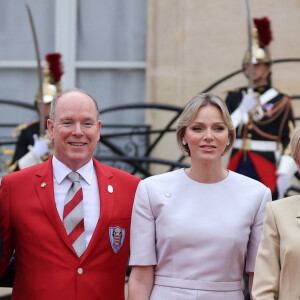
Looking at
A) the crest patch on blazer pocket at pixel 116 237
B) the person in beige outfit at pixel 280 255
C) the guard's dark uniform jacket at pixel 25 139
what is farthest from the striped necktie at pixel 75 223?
the guard's dark uniform jacket at pixel 25 139

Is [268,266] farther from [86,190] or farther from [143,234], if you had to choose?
[86,190]

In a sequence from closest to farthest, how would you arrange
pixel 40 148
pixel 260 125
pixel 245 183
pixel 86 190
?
pixel 245 183, pixel 86 190, pixel 260 125, pixel 40 148

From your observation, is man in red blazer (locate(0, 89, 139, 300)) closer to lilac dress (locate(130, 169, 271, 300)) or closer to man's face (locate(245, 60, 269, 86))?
lilac dress (locate(130, 169, 271, 300))

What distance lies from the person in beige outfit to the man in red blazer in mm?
688

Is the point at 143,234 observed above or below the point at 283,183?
above

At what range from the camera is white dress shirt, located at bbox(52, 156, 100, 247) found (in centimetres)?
317

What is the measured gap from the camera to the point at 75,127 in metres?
3.19

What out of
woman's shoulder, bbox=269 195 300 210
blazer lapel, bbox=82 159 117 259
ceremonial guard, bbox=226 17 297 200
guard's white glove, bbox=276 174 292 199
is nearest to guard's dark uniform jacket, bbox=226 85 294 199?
ceremonial guard, bbox=226 17 297 200

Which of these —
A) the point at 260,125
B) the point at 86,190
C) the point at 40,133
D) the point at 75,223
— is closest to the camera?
the point at 75,223

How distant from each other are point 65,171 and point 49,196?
13cm

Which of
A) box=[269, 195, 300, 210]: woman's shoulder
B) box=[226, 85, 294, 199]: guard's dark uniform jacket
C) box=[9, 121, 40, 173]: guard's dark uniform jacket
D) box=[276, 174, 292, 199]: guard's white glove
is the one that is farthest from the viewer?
box=[9, 121, 40, 173]: guard's dark uniform jacket

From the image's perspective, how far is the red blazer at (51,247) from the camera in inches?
123

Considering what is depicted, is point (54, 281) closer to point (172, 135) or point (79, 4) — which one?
point (172, 135)

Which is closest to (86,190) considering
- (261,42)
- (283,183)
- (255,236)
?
(255,236)
